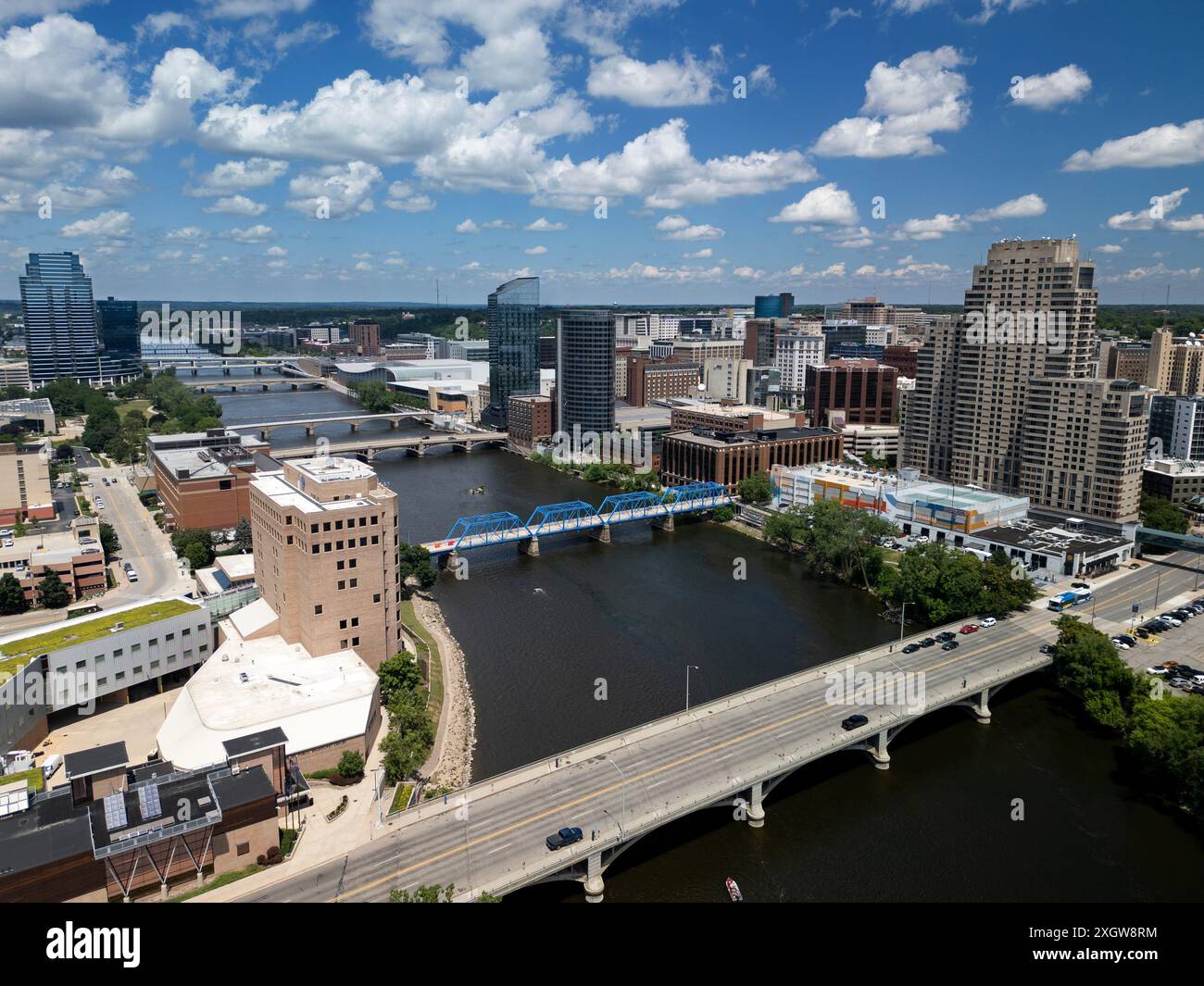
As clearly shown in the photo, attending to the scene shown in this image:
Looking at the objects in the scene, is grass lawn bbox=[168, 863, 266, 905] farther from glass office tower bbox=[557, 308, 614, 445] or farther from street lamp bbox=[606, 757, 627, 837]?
glass office tower bbox=[557, 308, 614, 445]

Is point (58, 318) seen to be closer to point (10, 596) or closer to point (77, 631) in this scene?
point (10, 596)

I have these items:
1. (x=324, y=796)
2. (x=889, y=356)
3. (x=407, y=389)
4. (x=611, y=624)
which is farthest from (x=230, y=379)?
(x=324, y=796)

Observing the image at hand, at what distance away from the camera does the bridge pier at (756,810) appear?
2369cm

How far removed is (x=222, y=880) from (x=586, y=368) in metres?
62.1

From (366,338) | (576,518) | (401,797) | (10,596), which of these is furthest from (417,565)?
(366,338)

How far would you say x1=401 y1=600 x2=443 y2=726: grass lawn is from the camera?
2967cm

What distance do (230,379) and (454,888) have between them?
136 m

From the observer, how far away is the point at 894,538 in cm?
4997

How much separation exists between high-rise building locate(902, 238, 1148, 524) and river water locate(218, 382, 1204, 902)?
1798 centimetres

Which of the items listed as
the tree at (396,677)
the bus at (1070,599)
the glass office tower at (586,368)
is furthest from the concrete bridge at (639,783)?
the glass office tower at (586,368)

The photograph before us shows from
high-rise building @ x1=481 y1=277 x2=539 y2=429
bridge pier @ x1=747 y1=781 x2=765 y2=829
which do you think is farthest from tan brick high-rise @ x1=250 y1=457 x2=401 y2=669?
high-rise building @ x1=481 y1=277 x2=539 y2=429

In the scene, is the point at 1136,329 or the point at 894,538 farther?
the point at 1136,329

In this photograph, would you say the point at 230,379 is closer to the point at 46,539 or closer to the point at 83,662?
the point at 46,539

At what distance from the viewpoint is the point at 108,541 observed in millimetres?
45719
